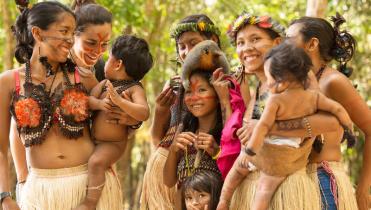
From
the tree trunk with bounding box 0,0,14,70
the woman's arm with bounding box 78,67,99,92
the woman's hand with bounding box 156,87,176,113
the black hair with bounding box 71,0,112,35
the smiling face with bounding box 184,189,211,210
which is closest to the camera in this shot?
the smiling face with bounding box 184,189,211,210

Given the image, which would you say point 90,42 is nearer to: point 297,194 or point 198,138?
point 198,138

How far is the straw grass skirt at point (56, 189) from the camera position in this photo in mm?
4109

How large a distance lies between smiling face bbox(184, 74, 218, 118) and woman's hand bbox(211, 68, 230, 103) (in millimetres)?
78

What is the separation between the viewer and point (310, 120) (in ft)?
11.7

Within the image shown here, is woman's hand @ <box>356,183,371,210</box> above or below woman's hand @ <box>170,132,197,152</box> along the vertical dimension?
below

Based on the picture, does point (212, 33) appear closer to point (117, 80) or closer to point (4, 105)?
point (117, 80)

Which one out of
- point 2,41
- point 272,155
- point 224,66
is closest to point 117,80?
point 224,66

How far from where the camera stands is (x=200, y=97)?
417cm

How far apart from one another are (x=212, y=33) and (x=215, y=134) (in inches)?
30.9

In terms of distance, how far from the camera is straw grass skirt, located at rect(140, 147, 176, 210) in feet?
14.9

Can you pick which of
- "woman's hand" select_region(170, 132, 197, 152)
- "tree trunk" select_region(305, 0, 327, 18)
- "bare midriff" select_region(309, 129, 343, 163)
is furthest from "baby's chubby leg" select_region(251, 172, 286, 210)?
"tree trunk" select_region(305, 0, 327, 18)

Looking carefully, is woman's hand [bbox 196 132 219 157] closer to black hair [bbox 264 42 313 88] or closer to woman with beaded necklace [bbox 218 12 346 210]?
woman with beaded necklace [bbox 218 12 346 210]

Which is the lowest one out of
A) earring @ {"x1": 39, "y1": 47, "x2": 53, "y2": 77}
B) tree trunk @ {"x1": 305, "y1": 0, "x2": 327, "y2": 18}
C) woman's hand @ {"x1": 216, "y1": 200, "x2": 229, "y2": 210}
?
woman's hand @ {"x1": 216, "y1": 200, "x2": 229, "y2": 210}

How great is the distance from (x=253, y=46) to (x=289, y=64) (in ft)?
2.01
